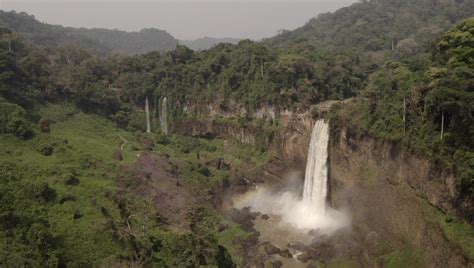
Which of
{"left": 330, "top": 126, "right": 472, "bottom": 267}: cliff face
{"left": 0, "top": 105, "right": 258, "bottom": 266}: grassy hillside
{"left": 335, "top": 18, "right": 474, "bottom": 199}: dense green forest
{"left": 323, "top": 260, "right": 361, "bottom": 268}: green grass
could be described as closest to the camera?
{"left": 0, "top": 105, "right": 258, "bottom": 266}: grassy hillside

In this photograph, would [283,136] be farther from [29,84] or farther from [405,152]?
[29,84]

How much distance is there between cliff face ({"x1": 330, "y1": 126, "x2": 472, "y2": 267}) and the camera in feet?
70.5

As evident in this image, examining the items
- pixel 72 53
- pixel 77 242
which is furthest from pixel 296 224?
pixel 72 53

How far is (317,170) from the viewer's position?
110 feet

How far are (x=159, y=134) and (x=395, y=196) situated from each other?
31.2m

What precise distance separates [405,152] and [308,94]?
55.0 feet

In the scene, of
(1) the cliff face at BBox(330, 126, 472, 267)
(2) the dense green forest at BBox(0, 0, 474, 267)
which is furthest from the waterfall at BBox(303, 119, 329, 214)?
(2) the dense green forest at BBox(0, 0, 474, 267)

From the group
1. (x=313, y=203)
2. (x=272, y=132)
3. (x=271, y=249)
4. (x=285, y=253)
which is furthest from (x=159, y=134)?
(x=285, y=253)

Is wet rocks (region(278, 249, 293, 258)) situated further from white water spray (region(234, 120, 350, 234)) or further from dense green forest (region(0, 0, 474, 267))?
white water spray (region(234, 120, 350, 234))

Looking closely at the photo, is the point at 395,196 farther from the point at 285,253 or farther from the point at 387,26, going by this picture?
the point at 387,26

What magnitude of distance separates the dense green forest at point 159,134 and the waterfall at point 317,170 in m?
1.90

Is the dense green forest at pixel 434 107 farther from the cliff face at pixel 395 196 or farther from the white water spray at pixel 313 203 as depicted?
the white water spray at pixel 313 203

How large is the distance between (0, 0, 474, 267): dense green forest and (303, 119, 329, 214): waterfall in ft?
6.25

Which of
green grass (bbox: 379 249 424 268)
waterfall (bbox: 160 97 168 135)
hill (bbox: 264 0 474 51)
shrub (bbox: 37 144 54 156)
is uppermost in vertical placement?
hill (bbox: 264 0 474 51)
